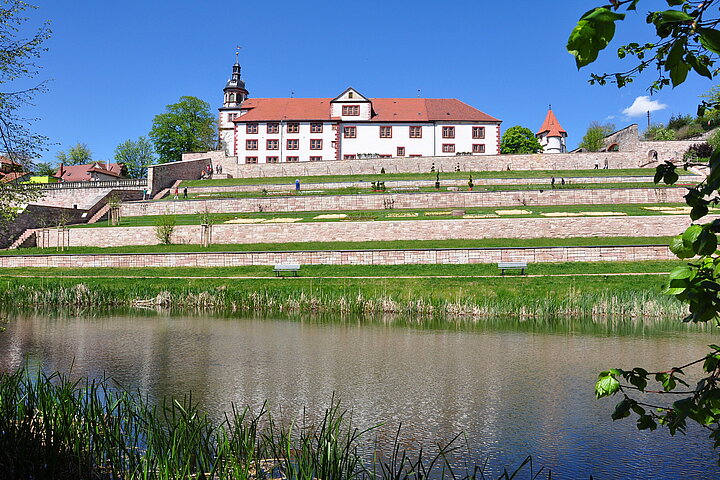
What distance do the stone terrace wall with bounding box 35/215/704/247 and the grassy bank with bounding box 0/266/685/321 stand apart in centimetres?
1183

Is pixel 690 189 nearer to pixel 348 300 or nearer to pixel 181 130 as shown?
pixel 348 300

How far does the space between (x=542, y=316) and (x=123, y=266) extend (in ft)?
75.9

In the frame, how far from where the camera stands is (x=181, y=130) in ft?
316

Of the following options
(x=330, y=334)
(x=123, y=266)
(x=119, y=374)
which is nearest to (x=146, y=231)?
(x=123, y=266)

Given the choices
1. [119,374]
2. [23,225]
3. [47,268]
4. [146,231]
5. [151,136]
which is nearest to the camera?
[119,374]

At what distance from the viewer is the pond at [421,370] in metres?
8.50

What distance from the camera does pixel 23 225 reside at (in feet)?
146

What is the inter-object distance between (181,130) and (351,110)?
3343 cm

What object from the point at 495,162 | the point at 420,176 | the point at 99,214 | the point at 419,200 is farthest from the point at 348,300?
the point at 495,162

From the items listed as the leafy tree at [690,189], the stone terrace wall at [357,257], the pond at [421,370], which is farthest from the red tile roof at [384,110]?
the leafy tree at [690,189]

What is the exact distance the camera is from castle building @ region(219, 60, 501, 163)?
251ft

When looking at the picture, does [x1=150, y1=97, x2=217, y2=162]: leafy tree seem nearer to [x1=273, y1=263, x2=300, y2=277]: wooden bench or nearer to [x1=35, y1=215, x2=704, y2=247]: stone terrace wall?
[x1=35, y1=215, x2=704, y2=247]: stone terrace wall

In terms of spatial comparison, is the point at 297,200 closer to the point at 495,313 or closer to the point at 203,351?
the point at 495,313

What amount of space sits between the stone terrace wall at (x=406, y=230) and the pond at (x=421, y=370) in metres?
18.8
